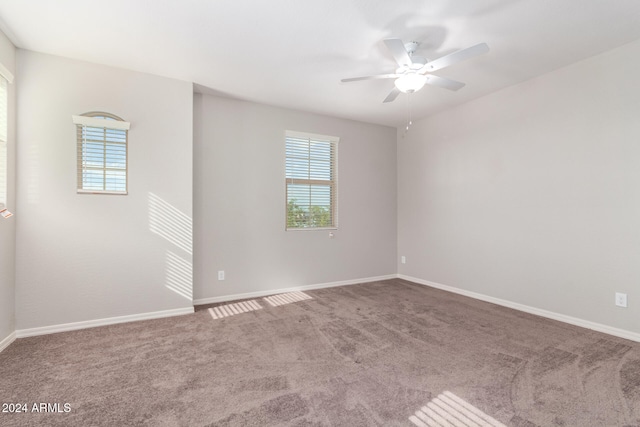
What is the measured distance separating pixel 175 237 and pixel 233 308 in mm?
1057

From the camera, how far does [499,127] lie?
3.73 m

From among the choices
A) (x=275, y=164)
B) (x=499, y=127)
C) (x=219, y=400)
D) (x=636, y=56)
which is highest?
(x=636, y=56)

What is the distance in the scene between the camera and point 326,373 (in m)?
2.11

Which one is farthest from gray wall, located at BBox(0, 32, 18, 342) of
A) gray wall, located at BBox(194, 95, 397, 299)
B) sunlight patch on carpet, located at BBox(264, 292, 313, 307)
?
sunlight patch on carpet, located at BBox(264, 292, 313, 307)

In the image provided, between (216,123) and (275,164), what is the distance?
92cm

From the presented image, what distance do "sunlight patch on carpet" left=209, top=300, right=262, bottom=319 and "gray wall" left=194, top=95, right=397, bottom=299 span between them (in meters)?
0.27

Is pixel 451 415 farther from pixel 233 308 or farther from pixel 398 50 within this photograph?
pixel 233 308

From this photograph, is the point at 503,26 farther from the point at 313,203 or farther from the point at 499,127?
the point at 313,203

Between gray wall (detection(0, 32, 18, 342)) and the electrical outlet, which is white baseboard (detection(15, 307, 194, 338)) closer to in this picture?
gray wall (detection(0, 32, 18, 342))

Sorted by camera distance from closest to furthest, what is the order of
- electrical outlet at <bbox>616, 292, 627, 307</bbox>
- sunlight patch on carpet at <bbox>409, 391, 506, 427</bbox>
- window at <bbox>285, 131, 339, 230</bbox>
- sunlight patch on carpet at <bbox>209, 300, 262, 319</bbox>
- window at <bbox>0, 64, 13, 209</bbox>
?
sunlight patch on carpet at <bbox>409, 391, 506, 427</bbox>, window at <bbox>0, 64, 13, 209</bbox>, electrical outlet at <bbox>616, 292, 627, 307</bbox>, sunlight patch on carpet at <bbox>209, 300, 262, 319</bbox>, window at <bbox>285, 131, 339, 230</bbox>

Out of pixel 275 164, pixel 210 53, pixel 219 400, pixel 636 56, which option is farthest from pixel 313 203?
pixel 636 56

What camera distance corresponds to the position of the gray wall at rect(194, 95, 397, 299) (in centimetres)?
379

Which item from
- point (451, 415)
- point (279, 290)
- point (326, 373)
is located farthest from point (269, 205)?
point (451, 415)

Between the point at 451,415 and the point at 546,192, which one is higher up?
the point at 546,192
